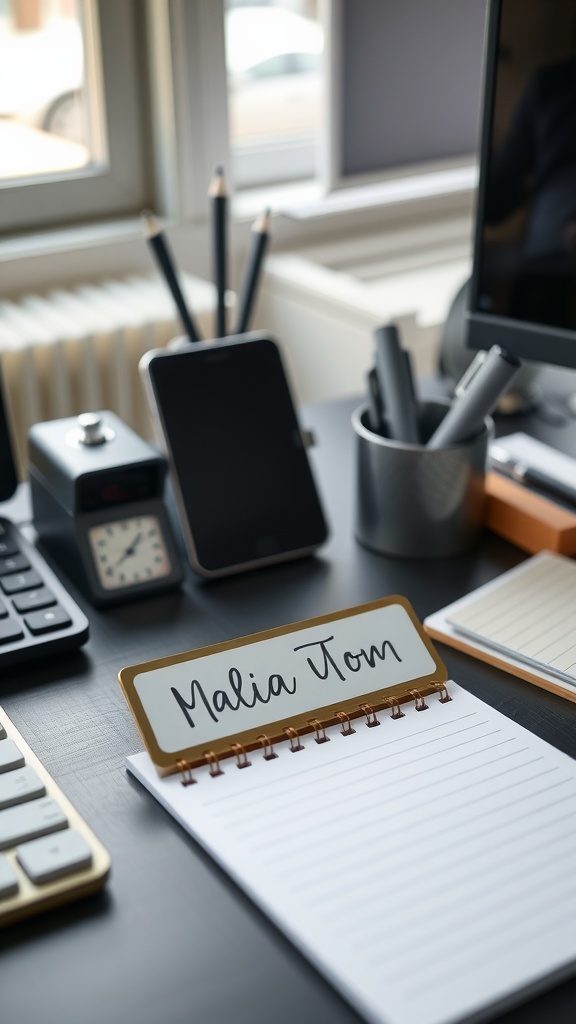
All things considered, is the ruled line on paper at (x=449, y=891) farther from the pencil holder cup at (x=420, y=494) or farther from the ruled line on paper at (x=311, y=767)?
the pencil holder cup at (x=420, y=494)

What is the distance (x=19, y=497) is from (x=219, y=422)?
0.25 metres

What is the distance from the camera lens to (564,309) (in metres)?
0.87

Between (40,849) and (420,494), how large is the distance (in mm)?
423

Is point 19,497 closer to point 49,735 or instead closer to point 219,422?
point 219,422

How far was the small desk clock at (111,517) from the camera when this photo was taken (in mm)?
806

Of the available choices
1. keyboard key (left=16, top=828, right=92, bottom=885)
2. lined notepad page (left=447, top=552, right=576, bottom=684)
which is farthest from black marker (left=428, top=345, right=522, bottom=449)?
keyboard key (left=16, top=828, right=92, bottom=885)

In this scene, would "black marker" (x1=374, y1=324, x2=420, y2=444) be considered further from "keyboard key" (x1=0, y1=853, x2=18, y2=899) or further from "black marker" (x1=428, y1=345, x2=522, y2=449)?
"keyboard key" (x1=0, y1=853, x2=18, y2=899)

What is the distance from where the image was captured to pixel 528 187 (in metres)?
0.88

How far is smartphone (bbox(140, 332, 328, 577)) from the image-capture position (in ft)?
2.75

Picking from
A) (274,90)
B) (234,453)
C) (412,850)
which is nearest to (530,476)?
(234,453)

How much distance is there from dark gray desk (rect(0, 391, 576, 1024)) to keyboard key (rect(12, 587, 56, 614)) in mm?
42

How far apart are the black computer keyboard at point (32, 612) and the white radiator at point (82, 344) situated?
0.98 metres

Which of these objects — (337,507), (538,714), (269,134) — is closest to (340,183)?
(269,134)

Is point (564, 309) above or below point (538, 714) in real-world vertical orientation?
above
